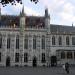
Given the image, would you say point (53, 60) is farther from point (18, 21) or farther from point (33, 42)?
point (18, 21)

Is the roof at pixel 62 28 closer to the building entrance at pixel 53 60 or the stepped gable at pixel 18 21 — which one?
the stepped gable at pixel 18 21

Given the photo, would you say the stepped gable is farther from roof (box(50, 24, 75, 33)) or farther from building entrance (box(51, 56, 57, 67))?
building entrance (box(51, 56, 57, 67))

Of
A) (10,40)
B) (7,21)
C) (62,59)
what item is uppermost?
(7,21)

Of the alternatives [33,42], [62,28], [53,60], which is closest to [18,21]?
[33,42]

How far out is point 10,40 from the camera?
64312 millimetres

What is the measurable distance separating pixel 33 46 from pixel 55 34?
6.37m

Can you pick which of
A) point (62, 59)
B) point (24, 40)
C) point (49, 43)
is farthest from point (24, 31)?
point (62, 59)

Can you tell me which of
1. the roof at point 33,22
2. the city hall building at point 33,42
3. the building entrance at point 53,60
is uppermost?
the roof at point 33,22

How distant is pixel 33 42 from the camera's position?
65000 mm

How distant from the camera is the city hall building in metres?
63.6

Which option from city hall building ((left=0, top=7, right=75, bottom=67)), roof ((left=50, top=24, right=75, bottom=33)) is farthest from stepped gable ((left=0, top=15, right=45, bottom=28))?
roof ((left=50, top=24, right=75, bottom=33))

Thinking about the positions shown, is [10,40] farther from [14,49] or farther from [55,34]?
[55,34]

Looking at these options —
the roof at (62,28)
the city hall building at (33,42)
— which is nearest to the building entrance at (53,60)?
the city hall building at (33,42)

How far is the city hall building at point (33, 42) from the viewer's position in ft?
209
